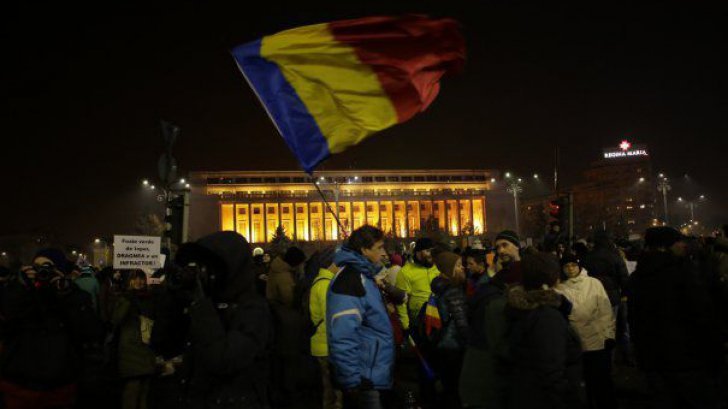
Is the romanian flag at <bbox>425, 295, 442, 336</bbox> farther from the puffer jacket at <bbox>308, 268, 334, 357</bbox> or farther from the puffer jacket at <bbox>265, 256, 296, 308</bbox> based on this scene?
the puffer jacket at <bbox>265, 256, 296, 308</bbox>

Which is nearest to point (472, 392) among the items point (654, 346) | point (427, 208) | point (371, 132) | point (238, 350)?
point (654, 346)

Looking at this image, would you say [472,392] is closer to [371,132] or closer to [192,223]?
[371,132]

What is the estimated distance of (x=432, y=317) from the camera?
19.8ft

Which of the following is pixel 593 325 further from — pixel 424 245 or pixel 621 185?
pixel 621 185

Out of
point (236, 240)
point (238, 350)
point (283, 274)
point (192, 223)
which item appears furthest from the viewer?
point (192, 223)

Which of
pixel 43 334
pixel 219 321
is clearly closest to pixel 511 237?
pixel 219 321

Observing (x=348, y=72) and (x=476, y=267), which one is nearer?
(x=476, y=267)

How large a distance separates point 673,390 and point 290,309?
4371 mm

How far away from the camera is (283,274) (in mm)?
8258

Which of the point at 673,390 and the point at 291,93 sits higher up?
the point at 291,93

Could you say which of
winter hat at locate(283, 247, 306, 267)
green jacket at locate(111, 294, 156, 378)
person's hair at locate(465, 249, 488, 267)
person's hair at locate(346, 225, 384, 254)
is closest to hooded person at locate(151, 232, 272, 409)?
person's hair at locate(346, 225, 384, 254)

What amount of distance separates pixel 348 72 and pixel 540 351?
156 inches

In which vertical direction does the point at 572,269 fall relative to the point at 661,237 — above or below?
below

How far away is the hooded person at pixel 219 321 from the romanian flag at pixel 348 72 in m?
3.34
